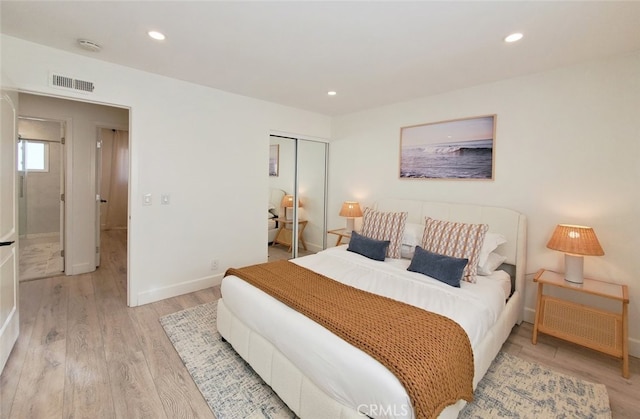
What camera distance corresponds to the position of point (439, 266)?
2416 mm

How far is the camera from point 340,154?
4.54 metres

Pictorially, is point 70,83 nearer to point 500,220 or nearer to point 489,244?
point 489,244

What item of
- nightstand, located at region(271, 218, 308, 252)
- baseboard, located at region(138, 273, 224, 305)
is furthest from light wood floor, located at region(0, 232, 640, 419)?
nightstand, located at region(271, 218, 308, 252)

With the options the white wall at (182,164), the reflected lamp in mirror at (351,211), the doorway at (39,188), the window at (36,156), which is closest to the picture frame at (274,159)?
the white wall at (182,164)

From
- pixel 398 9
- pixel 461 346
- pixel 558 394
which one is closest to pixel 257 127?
pixel 398 9

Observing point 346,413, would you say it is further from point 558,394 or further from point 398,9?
point 398,9

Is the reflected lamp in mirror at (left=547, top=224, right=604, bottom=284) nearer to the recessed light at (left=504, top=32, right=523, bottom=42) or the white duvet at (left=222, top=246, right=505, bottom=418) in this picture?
the white duvet at (left=222, top=246, right=505, bottom=418)

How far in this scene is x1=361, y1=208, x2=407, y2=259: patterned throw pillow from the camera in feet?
10.1

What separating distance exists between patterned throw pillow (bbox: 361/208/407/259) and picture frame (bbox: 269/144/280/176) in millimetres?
1556

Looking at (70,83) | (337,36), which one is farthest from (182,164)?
(337,36)

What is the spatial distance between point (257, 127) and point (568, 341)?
3896 millimetres

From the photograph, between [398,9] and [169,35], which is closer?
[398,9]

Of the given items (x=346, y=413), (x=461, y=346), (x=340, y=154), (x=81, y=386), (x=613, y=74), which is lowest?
(x=81, y=386)

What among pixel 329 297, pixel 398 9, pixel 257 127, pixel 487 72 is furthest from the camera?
pixel 257 127
